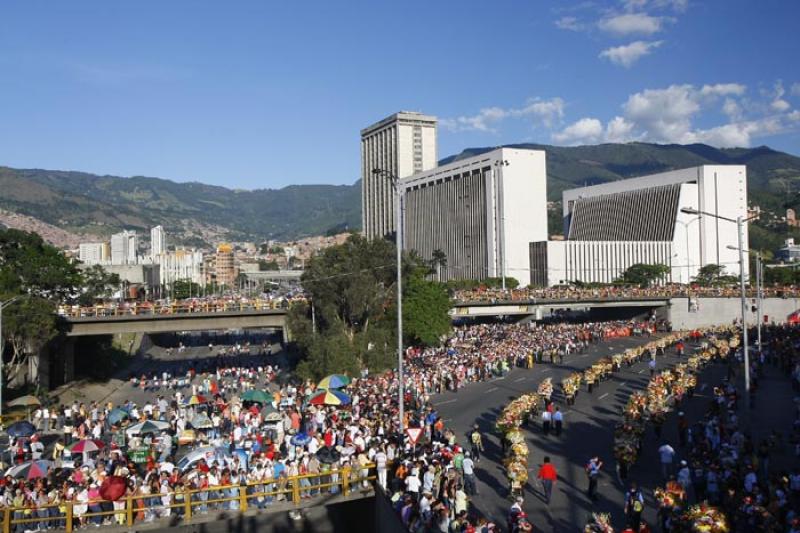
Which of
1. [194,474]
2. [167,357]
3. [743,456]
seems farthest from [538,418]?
[167,357]

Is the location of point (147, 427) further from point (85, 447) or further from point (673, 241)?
point (673, 241)

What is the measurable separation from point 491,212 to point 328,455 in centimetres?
12859

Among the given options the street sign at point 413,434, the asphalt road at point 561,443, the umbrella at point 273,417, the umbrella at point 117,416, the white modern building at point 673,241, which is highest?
the white modern building at point 673,241

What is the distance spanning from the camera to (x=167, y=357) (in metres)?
73.2

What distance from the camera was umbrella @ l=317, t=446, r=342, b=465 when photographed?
22266 mm

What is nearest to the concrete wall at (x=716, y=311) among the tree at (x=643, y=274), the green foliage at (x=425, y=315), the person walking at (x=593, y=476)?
the green foliage at (x=425, y=315)

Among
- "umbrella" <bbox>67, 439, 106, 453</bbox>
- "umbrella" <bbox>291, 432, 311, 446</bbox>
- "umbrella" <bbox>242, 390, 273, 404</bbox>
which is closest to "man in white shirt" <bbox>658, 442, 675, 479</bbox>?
"umbrella" <bbox>291, 432, 311, 446</bbox>

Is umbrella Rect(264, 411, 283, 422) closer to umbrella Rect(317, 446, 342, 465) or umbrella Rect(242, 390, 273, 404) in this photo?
umbrella Rect(317, 446, 342, 465)

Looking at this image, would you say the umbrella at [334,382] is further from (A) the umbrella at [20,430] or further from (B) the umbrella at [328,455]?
(A) the umbrella at [20,430]

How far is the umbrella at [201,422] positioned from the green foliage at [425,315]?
27.9m

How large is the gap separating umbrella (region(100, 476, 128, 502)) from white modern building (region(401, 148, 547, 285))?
121 m

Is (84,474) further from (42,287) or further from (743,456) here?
(42,287)

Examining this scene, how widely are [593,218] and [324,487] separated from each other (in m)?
165

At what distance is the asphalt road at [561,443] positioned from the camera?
673 inches
